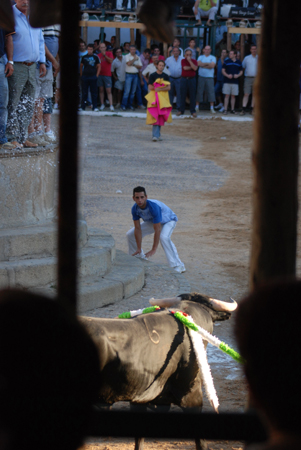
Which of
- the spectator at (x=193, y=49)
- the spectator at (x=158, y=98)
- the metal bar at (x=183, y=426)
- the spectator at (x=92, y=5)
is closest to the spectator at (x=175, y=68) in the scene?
the spectator at (x=193, y=49)

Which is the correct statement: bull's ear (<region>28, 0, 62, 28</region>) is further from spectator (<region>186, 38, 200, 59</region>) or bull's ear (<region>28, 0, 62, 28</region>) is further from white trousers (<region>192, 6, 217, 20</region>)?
white trousers (<region>192, 6, 217, 20</region>)

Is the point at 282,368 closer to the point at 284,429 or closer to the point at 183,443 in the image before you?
the point at 284,429

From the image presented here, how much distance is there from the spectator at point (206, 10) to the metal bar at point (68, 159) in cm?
2019

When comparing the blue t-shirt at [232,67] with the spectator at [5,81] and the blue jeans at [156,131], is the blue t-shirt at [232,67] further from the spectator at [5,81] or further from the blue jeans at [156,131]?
the spectator at [5,81]

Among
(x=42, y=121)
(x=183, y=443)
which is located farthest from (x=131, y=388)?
(x=42, y=121)

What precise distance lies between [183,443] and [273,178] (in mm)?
2467

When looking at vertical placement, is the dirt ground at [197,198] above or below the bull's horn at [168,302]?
below

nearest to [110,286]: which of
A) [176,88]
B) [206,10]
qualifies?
[176,88]

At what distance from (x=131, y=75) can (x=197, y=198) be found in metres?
10.3

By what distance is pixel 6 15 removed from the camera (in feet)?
7.20

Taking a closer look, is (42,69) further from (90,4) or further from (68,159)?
(90,4)

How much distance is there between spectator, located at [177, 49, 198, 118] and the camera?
18156mm

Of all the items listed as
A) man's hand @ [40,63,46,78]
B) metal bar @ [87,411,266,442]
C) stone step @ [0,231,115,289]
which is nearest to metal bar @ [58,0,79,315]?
metal bar @ [87,411,266,442]

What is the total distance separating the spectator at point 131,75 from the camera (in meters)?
19.1
